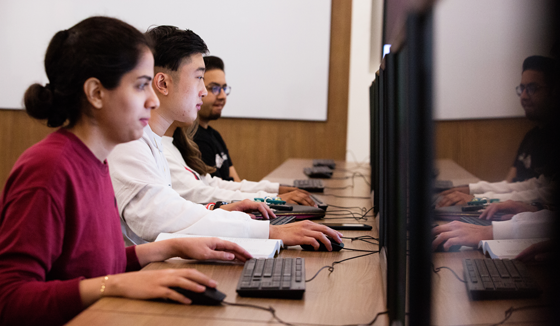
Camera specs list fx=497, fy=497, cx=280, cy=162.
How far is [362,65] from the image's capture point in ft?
14.4

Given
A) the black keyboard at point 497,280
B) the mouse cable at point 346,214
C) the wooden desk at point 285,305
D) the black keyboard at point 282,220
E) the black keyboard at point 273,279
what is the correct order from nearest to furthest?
the black keyboard at point 497,280 → the wooden desk at point 285,305 → the black keyboard at point 273,279 → the black keyboard at point 282,220 → the mouse cable at point 346,214

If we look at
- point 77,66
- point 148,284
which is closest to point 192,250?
point 148,284

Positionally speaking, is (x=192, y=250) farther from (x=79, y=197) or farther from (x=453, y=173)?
(x=453, y=173)

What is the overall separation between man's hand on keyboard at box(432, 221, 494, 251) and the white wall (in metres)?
3.86

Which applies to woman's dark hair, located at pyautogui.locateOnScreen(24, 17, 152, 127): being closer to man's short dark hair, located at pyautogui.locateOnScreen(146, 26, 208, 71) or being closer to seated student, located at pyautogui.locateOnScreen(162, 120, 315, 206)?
man's short dark hair, located at pyautogui.locateOnScreen(146, 26, 208, 71)

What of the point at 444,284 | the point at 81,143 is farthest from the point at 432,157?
the point at 81,143

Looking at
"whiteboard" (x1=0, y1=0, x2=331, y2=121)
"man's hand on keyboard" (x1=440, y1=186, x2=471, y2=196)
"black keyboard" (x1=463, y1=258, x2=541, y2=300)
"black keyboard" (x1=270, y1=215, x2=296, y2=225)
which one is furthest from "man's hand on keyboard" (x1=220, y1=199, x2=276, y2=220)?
"whiteboard" (x1=0, y1=0, x2=331, y2=121)

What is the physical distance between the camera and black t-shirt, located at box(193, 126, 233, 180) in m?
2.66

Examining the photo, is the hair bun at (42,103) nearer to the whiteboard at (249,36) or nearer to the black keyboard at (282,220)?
the black keyboard at (282,220)

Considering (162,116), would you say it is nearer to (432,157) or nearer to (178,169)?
(178,169)

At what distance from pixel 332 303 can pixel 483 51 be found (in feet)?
1.89

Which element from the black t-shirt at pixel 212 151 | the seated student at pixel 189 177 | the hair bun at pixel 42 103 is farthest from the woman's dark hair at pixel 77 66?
the black t-shirt at pixel 212 151

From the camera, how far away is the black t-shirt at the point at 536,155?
36 centimetres

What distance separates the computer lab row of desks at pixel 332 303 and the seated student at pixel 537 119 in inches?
3.6
